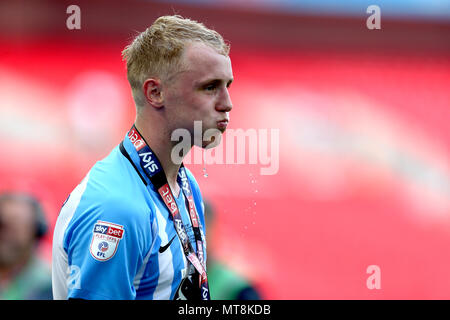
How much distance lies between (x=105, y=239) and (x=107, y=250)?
4 centimetres

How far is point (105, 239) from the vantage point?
173 centimetres

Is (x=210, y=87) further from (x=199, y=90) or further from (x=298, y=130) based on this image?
(x=298, y=130)

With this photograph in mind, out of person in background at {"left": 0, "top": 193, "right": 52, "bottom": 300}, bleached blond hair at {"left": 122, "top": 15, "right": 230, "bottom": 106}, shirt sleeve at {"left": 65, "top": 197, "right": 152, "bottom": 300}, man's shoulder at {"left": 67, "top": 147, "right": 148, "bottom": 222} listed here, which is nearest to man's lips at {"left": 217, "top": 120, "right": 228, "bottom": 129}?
bleached blond hair at {"left": 122, "top": 15, "right": 230, "bottom": 106}

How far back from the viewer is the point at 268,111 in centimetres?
688

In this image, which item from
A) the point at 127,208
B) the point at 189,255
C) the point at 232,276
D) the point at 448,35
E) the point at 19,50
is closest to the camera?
the point at 127,208

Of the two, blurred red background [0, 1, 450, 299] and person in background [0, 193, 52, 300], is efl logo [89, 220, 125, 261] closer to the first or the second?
person in background [0, 193, 52, 300]

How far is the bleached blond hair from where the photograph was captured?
2.04 meters

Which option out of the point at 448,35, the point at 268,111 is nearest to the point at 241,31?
the point at 268,111

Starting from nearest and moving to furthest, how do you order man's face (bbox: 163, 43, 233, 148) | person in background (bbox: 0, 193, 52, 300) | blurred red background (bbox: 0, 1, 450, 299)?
man's face (bbox: 163, 43, 233, 148), person in background (bbox: 0, 193, 52, 300), blurred red background (bbox: 0, 1, 450, 299)

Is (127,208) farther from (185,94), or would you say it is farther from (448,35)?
(448,35)

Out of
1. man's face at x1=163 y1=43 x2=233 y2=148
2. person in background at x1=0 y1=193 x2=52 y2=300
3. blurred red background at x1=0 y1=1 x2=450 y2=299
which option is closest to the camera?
man's face at x1=163 y1=43 x2=233 y2=148

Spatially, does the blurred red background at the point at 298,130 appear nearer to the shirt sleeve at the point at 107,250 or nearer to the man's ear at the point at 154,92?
the man's ear at the point at 154,92

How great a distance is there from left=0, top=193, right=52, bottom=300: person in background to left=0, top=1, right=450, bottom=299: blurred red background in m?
2.41
